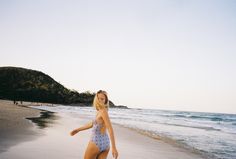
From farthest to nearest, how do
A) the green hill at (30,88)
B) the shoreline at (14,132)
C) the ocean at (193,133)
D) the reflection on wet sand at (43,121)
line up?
the green hill at (30,88), the reflection on wet sand at (43,121), the ocean at (193,133), the shoreline at (14,132)

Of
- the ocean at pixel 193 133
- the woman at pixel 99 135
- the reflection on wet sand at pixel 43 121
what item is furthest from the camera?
the reflection on wet sand at pixel 43 121

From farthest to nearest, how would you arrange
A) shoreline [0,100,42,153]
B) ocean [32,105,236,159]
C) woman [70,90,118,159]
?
ocean [32,105,236,159] → shoreline [0,100,42,153] → woman [70,90,118,159]

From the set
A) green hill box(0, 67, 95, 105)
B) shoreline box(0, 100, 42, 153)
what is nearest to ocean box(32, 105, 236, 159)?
shoreline box(0, 100, 42, 153)

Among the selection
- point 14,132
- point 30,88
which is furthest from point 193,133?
point 30,88

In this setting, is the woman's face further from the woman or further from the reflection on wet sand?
the reflection on wet sand

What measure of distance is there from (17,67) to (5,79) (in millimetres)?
20714

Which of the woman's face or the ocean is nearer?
the woman's face

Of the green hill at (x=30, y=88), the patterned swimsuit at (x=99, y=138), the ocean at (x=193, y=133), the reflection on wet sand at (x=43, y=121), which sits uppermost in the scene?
the green hill at (x=30, y=88)

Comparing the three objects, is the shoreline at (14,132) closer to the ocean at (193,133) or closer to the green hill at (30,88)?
the ocean at (193,133)

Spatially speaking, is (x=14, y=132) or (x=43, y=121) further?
(x=43, y=121)

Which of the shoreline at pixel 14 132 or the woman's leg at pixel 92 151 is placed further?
the shoreline at pixel 14 132

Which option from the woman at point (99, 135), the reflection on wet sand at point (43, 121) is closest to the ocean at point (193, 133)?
the reflection on wet sand at point (43, 121)

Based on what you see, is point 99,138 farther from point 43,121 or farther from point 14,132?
point 43,121

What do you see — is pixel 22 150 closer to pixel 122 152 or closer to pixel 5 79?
pixel 122 152
